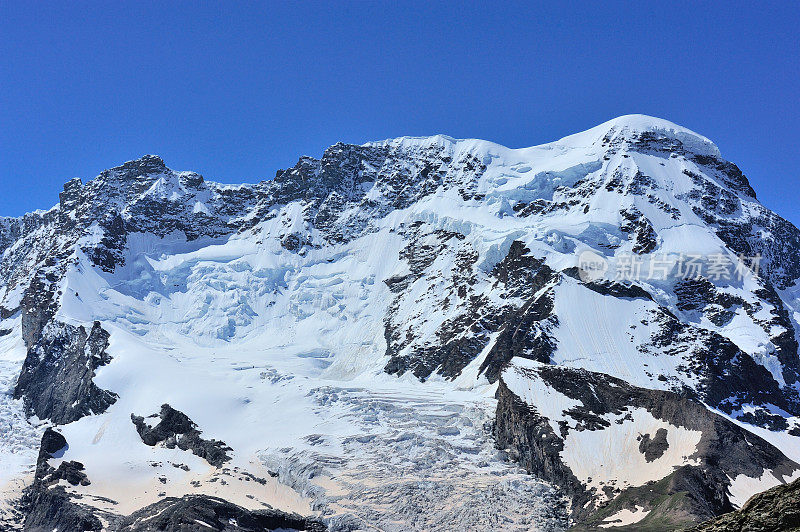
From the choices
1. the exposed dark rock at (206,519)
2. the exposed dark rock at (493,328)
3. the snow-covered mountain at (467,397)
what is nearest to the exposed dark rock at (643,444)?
the snow-covered mountain at (467,397)

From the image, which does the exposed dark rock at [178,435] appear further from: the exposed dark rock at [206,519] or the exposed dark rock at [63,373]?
the exposed dark rock at [206,519]

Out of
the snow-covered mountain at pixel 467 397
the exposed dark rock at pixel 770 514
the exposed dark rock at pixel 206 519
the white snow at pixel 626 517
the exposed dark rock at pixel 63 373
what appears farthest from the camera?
the exposed dark rock at pixel 63 373

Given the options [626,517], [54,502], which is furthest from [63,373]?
[626,517]

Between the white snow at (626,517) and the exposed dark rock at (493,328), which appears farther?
the exposed dark rock at (493,328)

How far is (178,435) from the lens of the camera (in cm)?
12600

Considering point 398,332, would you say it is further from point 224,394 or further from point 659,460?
point 659,460

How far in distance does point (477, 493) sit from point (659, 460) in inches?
961

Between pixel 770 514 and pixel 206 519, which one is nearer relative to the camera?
pixel 770 514

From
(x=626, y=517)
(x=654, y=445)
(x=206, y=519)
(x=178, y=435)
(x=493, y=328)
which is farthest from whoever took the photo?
(x=493, y=328)

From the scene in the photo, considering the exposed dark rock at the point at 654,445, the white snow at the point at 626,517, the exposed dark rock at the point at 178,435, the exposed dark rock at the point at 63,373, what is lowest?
the white snow at the point at 626,517

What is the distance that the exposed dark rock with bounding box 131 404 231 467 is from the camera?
118m

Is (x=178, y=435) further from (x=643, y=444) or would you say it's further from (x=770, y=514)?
(x=770, y=514)

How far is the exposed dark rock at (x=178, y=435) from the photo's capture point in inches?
4651

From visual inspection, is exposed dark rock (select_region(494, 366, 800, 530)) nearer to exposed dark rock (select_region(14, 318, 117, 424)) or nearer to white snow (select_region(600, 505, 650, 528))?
white snow (select_region(600, 505, 650, 528))
